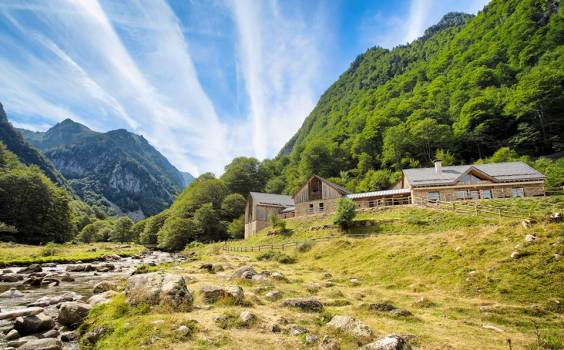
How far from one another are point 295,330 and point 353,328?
1.89m

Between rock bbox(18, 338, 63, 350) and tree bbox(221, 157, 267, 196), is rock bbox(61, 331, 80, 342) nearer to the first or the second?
rock bbox(18, 338, 63, 350)

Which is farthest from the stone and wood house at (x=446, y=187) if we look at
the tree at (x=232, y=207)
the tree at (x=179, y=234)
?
the tree at (x=179, y=234)

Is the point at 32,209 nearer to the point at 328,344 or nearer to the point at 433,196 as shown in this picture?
the point at 328,344

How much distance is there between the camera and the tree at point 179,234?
242ft

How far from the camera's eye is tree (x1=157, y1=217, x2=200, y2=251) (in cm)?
7388

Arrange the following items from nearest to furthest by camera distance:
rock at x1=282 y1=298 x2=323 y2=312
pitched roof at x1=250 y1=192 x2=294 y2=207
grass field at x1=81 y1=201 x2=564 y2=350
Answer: grass field at x1=81 y1=201 x2=564 y2=350
rock at x1=282 y1=298 x2=323 y2=312
pitched roof at x1=250 y1=192 x2=294 y2=207

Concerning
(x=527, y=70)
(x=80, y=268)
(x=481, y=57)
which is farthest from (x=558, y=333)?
(x=481, y=57)

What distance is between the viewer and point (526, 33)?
316 feet

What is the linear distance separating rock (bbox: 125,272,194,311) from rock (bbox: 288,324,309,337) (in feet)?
14.0

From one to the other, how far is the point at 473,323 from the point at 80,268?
35863 mm

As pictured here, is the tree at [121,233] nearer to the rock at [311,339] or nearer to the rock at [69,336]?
the rock at [69,336]

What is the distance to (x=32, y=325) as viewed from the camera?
10.4m

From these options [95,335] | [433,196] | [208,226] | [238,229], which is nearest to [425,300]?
[95,335]

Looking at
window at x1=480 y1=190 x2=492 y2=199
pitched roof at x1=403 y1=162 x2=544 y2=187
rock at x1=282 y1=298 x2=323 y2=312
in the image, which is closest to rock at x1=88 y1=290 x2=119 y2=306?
rock at x1=282 y1=298 x2=323 y2=312
